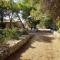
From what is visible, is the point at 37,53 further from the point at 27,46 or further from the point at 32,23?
the point at 32,23

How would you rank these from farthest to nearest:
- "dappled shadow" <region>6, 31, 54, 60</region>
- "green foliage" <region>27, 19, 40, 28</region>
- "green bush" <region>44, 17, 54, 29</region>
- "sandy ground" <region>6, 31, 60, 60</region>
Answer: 1. "green foliage" <region>27, 19, 40, 28</region>
2. "green bush" <region>44, 17, 54, 29</region>
3. "dappled shadow" <region>6, 31, 54, 60</region>
4. "sandy ground" <region>6, 31, 60, 60</region>

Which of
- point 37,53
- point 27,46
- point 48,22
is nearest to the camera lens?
point 37,53

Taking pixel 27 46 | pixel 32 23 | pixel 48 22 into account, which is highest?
pixel 48 22

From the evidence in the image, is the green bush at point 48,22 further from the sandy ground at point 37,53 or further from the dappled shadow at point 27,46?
the sandy ground at point 37,53

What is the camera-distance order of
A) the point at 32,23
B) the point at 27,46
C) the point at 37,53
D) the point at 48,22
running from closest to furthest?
the point at 37,53
the point at 27,46
the point at 48,22
the point at 32,23

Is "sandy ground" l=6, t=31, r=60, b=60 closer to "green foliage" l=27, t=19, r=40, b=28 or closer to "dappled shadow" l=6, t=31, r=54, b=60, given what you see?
"dappled shadow" l=6, t=31, r=54, b=60

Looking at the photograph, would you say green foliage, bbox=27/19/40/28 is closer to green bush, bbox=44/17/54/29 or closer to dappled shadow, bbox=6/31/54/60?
green bush, bbox=44/17/54/29

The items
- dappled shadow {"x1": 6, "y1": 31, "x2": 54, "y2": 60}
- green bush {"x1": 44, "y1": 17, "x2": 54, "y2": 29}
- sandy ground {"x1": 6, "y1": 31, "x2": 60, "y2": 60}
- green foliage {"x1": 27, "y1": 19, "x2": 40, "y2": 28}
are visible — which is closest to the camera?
sandy ground {"x1": 6, "y1": 31, "x2": 60, "y2": 60}

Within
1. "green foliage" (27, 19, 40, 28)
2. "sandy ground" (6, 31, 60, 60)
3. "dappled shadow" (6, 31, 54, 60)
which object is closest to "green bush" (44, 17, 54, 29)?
"green foliage" (27, 19, 40, 28)

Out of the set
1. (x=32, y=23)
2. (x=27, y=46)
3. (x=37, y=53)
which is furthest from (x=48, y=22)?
(x=37, y=53)

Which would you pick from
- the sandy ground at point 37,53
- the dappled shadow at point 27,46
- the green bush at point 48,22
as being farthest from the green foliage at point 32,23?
the sandy ground at point 37,53

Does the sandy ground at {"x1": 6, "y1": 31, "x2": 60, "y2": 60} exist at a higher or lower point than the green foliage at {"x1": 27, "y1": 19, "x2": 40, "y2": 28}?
lower

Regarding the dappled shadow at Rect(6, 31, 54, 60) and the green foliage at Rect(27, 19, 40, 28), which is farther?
the green foliage at Rect(27, 19, 40, 28)

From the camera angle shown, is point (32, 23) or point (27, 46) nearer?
point (27, 46)
